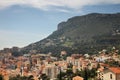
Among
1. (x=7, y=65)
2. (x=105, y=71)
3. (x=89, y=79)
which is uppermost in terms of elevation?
(x=105, y=71)

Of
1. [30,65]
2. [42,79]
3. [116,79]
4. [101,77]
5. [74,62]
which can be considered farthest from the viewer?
[30,65]

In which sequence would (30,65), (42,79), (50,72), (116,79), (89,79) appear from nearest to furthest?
(116,79)
(89,79)
(42,79)
(50,72)
(30,65)

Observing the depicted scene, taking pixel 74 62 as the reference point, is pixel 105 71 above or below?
above

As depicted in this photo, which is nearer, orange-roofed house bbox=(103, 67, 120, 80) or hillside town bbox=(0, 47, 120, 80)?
orange-roofed house bbox=(103, 67, 120, 80)

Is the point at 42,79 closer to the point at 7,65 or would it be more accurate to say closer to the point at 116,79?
the point at 116,79

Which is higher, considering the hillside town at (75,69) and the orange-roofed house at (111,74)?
the orange-roofed house at (111,74)

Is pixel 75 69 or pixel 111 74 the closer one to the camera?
pixel 111 74

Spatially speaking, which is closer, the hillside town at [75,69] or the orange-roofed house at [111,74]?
the orange-roofed house at [111,74]

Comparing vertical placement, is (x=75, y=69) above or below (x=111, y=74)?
below

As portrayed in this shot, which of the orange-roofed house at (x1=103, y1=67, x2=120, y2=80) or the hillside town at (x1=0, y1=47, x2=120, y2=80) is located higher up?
the orange-roofed house at (x1=103, y1=67, x2=120, y2=80)

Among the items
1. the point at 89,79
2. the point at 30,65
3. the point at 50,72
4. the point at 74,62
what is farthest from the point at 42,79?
the point at 30,65

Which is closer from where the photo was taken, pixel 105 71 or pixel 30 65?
pixel 105 71
